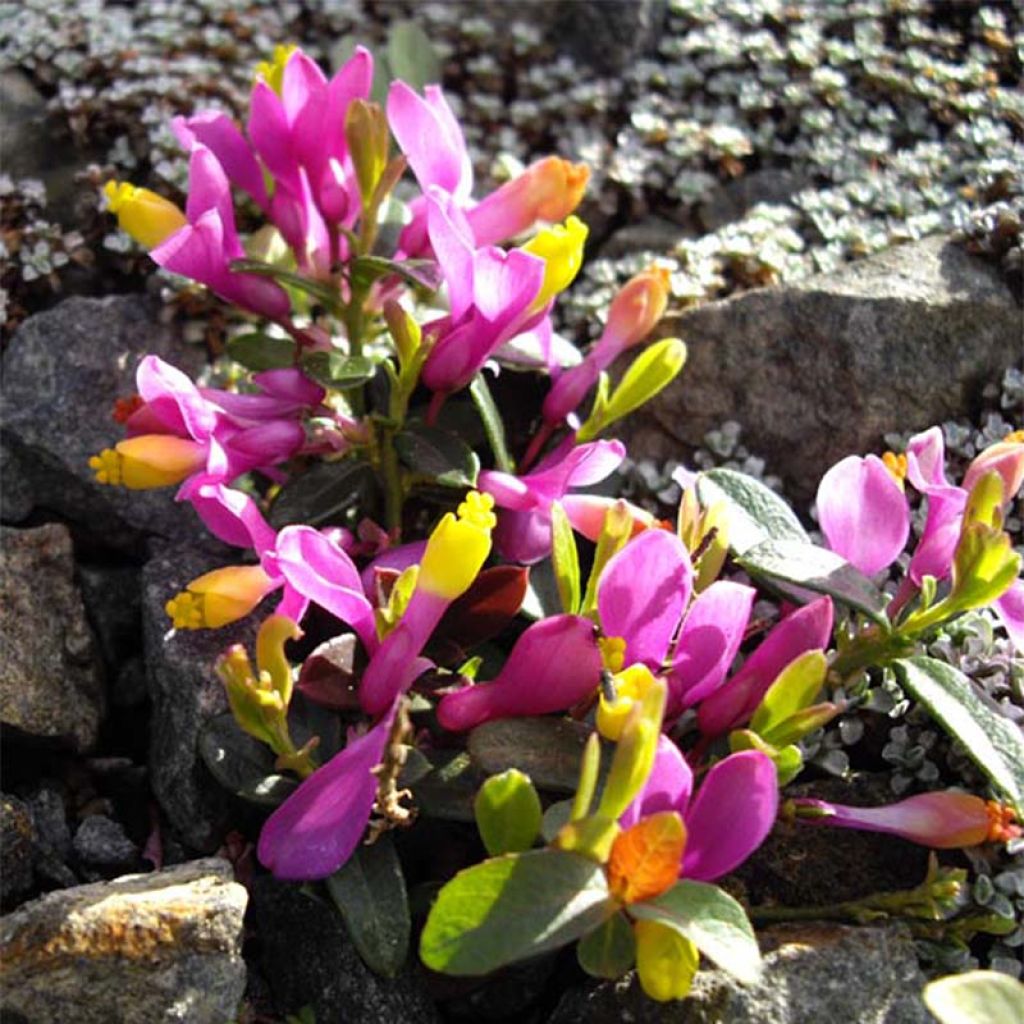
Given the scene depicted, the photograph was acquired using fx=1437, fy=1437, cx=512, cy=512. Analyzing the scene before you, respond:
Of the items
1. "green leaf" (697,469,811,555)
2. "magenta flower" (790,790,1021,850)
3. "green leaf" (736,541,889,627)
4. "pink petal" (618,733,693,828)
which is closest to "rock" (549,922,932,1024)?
"magenta flower" (790,790,1021,850)

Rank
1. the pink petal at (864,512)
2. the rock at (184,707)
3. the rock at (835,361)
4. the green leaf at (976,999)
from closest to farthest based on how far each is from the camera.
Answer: the green leaf at (976,999) < the pink petal at (864,512) < the rock at (184,707) < the rock at (835,361)

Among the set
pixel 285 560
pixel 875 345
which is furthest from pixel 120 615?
pixel 875 345

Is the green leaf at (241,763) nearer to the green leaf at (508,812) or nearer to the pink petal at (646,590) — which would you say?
the green leaf at (508,812)

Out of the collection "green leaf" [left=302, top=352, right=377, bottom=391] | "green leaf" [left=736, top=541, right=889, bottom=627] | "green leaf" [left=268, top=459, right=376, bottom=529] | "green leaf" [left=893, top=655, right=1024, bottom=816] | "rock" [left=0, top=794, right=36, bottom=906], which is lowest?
"rock" [left=0, top=794, right=36, bottom=906]

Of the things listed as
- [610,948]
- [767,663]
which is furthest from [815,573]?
[610,948]

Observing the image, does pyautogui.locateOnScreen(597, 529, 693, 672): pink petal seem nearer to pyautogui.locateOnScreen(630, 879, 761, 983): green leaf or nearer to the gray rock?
pyautogui.locateOnScreen(630, 879, 761, 983): green leaf

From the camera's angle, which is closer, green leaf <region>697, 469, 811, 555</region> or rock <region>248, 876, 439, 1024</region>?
rock <region>248, 876, 439, 1024</region>

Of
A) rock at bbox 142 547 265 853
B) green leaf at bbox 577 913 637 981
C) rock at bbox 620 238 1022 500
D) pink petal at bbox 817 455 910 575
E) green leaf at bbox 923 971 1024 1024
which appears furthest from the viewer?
rock at bbox 620 238 1022 500

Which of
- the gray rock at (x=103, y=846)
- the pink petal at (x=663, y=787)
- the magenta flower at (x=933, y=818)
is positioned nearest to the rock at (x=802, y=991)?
the magenta flower at (x=933, y=818)
